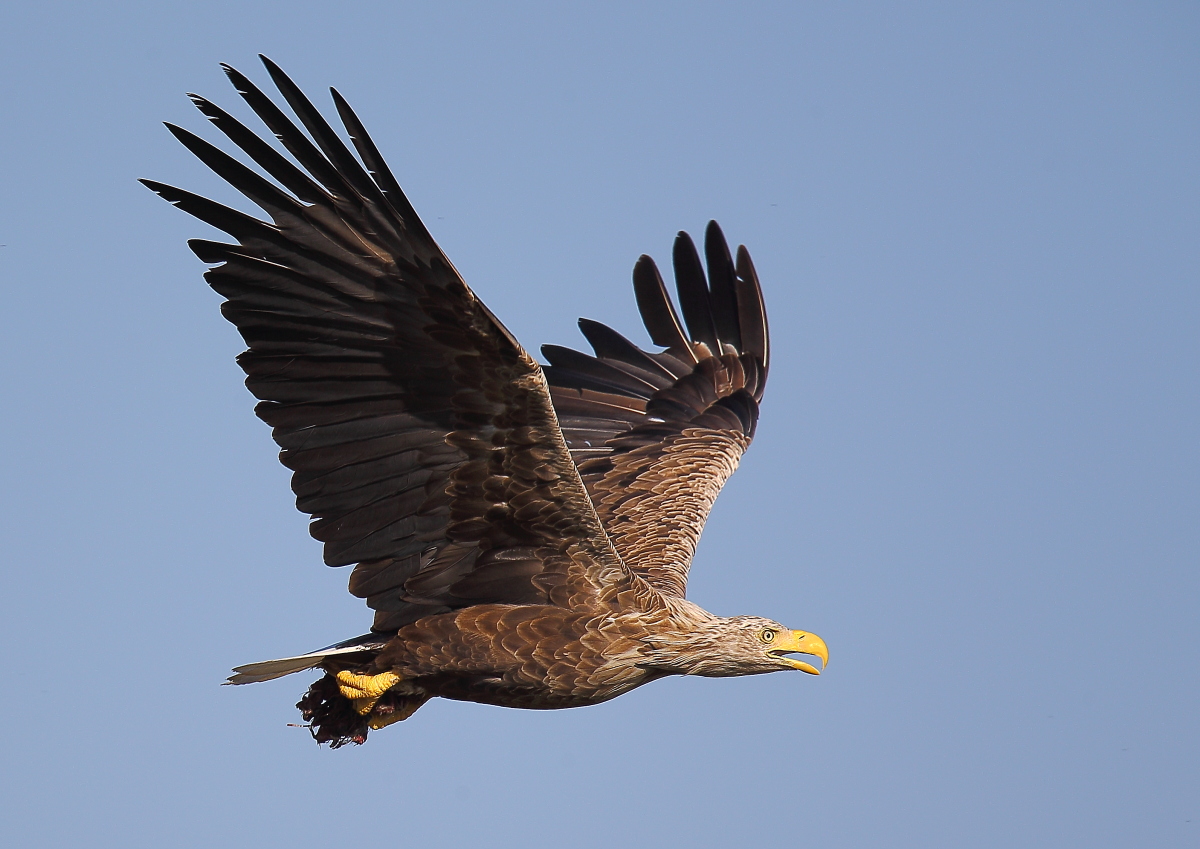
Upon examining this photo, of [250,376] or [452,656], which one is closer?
[250,376]

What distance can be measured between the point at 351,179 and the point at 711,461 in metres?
4.15

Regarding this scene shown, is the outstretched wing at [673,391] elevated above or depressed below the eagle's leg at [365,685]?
above

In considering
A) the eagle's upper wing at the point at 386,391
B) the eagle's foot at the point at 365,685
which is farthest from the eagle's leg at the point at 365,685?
the eagle's upper wing at the point at 386,391

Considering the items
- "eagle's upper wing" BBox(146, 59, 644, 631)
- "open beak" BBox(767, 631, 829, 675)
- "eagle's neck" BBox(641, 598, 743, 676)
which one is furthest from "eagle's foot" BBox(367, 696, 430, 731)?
"open beak" BBox(767, 631, 829, 675)

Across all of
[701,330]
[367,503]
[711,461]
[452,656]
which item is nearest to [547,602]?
[452,656]

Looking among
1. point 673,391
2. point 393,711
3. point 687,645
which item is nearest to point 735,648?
point 687,645

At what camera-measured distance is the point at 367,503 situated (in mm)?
A: 6422

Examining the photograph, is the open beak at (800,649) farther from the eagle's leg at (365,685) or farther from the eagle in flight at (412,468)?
the eagle's leg at (365,685)

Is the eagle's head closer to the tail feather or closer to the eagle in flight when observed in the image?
the eagle in flight

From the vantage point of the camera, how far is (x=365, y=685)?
675cm

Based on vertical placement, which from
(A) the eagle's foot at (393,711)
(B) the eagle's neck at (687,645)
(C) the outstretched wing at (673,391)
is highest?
(C) the outstretched wing at (673,391)

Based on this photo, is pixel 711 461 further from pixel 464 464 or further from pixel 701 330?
pixel 464 464

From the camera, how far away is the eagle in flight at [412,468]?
5.85 metres

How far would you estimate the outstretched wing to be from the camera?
29.7 ft
